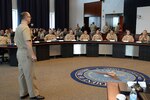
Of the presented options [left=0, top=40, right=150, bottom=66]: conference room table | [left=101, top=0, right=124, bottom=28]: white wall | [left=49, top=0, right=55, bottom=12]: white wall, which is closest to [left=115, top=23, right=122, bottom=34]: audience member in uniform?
[left=101, top=0, right=124, bottom=28]: white wall

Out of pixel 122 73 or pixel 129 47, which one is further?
pixel 129 47

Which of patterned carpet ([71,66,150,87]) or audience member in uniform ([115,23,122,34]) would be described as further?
audience member in uniform ([115,23,122,34])

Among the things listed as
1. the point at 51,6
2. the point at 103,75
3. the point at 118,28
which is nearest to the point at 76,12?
the point at 51,6

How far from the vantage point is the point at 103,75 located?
19.8 feet

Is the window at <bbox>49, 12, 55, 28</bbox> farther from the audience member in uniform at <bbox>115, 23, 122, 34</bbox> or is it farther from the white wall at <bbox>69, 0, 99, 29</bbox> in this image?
the audience member in uniform at <bbox>115, 23, 122, 34</bbox>

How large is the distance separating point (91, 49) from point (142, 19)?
4.62 metres

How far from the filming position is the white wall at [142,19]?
462 inches

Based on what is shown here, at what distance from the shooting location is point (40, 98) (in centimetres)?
402

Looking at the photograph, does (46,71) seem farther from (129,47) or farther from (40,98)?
(129,47)

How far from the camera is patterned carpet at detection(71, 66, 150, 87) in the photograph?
550 cm

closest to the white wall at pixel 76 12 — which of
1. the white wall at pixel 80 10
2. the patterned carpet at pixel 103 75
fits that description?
the white wall at pixel 80 10

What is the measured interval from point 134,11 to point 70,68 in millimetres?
7320

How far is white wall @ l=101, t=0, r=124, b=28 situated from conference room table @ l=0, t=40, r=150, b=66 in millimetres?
5065

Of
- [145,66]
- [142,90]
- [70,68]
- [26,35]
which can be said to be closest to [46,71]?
[70,68]
